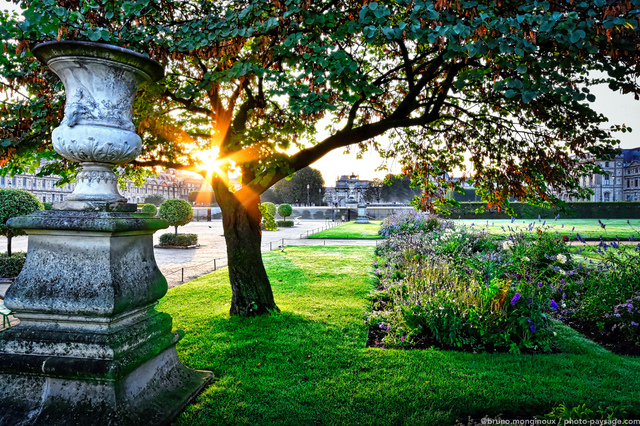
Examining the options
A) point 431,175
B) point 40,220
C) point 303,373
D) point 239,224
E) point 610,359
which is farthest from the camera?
point 431,175

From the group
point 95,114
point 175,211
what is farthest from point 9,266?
point 95,114

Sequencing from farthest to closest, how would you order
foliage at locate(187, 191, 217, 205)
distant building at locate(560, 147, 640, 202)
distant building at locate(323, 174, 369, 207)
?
foliage at locate(187, 191, 217, 205)
distant building at locate(560, 147, 640, 202)
distant building at locate(323, 174, 369, 207)

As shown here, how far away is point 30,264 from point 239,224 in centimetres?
325

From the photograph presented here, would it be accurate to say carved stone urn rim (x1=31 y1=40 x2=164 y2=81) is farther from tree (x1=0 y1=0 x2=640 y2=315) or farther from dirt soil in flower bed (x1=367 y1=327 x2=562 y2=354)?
dirt soil in flower bed (x1=367 y1=327 x2=562 y2=354)

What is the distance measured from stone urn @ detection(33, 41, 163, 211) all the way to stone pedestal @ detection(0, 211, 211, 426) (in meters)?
0.28

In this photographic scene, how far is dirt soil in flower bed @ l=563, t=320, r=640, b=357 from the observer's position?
15.9ft

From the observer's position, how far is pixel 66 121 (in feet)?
9.39

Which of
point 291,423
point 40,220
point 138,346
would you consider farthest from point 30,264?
point 291,423

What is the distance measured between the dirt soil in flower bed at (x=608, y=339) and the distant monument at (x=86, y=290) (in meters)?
5.52

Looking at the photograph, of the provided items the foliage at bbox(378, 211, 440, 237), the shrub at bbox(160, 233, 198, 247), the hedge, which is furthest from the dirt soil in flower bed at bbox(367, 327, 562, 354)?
the hedge

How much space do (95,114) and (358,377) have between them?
11.6 ft

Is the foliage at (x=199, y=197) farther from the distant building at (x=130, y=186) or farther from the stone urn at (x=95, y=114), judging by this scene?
the stone urn at (x=95, y=114)

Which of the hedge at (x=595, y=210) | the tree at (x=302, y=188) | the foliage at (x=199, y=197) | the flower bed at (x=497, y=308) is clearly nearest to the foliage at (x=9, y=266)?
the flower bed at (x=497, y=308)

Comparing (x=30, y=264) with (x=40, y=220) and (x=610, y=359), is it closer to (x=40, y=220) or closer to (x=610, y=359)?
(x=40, y=220)
